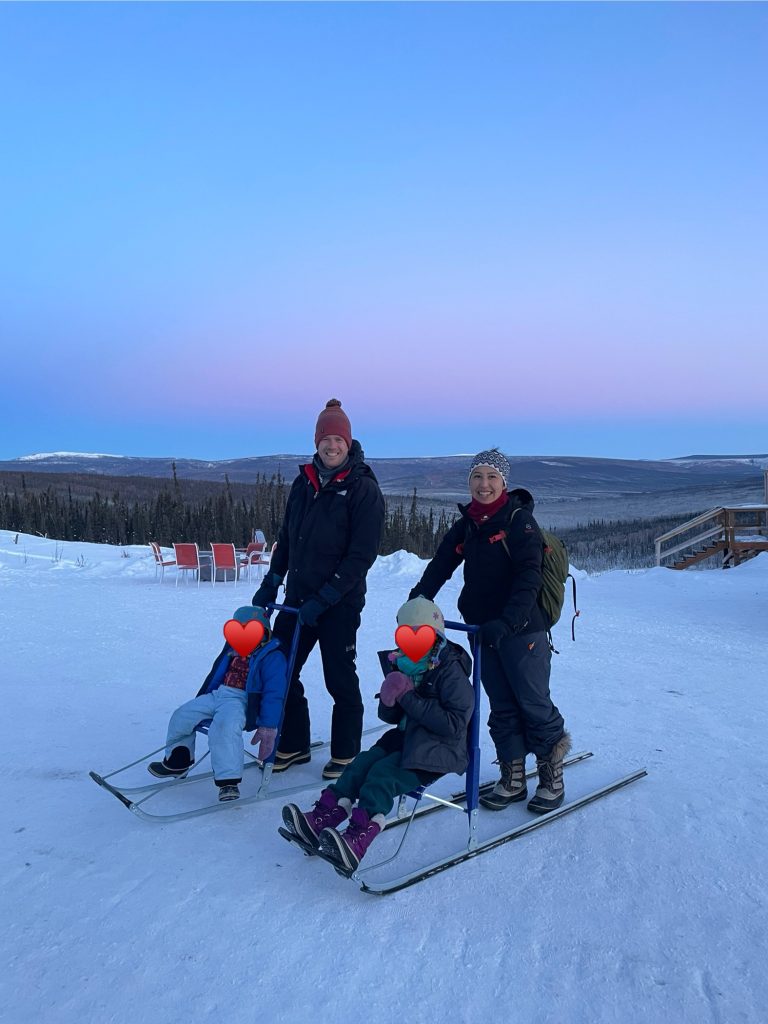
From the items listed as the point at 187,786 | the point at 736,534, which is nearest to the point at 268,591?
the point at 187,786

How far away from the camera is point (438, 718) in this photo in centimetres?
289

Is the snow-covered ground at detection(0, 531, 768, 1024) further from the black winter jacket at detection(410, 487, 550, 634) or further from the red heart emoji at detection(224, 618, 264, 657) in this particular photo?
the black winter jacket at detection(410, 487, 550, 634)

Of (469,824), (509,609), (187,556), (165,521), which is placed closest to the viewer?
(469,824)

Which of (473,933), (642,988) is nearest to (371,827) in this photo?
(473,933)

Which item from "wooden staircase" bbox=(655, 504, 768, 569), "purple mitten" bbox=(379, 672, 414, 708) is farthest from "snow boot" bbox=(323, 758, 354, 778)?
"wooden staircase" bbox=(655, 504, 768, 569)

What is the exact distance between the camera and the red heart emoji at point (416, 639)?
9.64ft

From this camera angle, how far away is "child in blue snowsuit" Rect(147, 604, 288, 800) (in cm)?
336

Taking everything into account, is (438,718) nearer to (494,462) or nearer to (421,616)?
(421,616)

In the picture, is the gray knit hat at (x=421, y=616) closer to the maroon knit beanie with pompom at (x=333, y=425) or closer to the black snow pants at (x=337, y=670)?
the black snow pants at (x=337, y=670)

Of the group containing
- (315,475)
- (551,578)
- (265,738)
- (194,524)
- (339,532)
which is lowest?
(194,524)

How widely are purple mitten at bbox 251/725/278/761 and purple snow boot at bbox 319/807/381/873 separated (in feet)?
2.59

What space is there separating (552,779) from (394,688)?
1063 mm

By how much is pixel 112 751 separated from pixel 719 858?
315 cm

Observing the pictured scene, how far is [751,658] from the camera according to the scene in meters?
7.02
